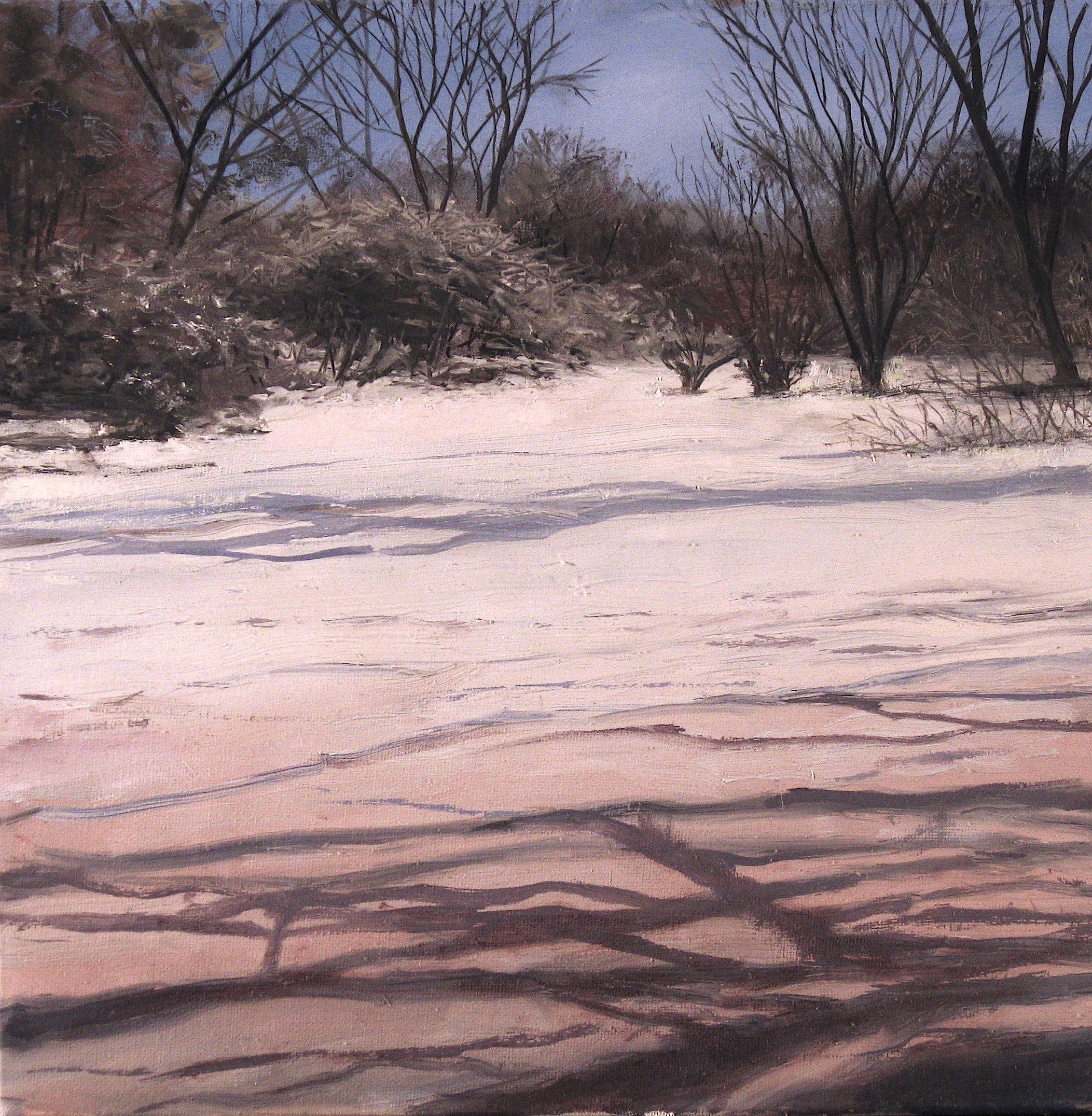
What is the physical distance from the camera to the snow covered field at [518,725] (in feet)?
4.88

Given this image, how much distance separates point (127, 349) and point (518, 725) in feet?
3.94

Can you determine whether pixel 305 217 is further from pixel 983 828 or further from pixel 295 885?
pixel 983 828

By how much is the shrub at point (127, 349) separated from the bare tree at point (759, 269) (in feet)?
3.13

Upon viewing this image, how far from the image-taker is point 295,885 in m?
1.54

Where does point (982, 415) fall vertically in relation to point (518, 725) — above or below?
above

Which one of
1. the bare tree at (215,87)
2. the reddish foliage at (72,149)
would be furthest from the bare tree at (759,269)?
the reddish foliage at (72,149)

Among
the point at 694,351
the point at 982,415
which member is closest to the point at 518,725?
the point at 694,351

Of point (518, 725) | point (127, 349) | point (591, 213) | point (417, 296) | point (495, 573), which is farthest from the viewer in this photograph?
point (417, 296)

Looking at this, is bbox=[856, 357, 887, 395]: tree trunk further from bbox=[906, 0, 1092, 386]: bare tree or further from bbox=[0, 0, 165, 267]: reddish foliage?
bbox=[0, 0, 165, 267]: reddish foliage

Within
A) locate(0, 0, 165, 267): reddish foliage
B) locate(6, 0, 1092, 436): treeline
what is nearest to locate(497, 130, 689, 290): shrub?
locate(6, 0, 1092, 436): treeline

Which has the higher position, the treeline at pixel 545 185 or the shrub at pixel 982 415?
the treeline at pixel 545 185

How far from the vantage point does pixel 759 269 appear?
189cm

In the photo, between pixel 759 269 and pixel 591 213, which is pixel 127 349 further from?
pixel 759 269

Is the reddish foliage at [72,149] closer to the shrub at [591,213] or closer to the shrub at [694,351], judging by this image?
the shrub at [591,213]
